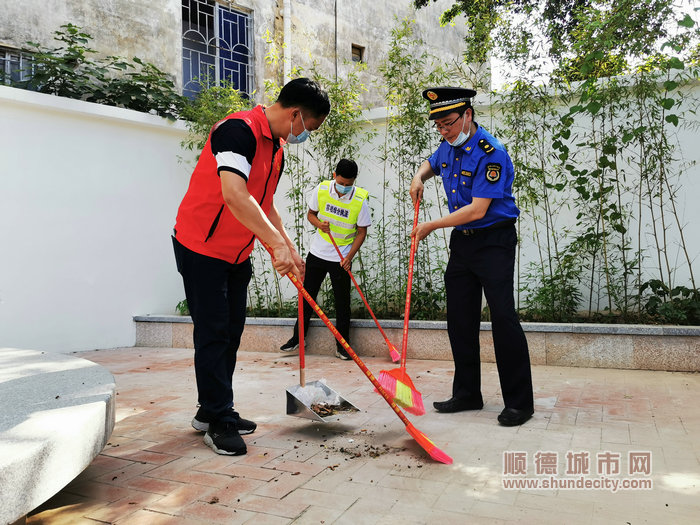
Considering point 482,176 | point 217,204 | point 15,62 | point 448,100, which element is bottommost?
point 217,204

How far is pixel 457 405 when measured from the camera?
3.08 meters

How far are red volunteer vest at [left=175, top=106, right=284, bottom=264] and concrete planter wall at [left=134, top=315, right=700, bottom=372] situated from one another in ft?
8.18

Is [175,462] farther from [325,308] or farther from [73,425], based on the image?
[325,308]

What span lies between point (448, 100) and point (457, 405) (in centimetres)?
156

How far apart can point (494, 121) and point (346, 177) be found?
156cm

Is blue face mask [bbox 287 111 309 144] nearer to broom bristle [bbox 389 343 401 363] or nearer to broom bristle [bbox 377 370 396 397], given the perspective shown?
broom bristle [bbox 377 370 396 397]

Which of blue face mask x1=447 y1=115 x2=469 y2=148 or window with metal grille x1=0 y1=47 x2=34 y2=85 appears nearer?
blue face mask x1=447 y1=115 x2=469 y2=148

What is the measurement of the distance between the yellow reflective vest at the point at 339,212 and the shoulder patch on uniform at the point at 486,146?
1989mm

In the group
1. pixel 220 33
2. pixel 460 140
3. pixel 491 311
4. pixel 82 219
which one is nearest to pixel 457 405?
pixel 491 311

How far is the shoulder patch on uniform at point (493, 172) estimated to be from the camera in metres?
2.82

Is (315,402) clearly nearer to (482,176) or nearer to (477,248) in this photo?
(477,248)

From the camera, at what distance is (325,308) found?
18.5 feet

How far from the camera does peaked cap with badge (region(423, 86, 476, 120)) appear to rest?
2895mm

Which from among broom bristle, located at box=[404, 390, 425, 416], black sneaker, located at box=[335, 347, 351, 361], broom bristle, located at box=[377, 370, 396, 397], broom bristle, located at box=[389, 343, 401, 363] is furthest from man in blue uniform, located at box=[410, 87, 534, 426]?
black sneaker, located at box=[335, 347, 351, 361]
